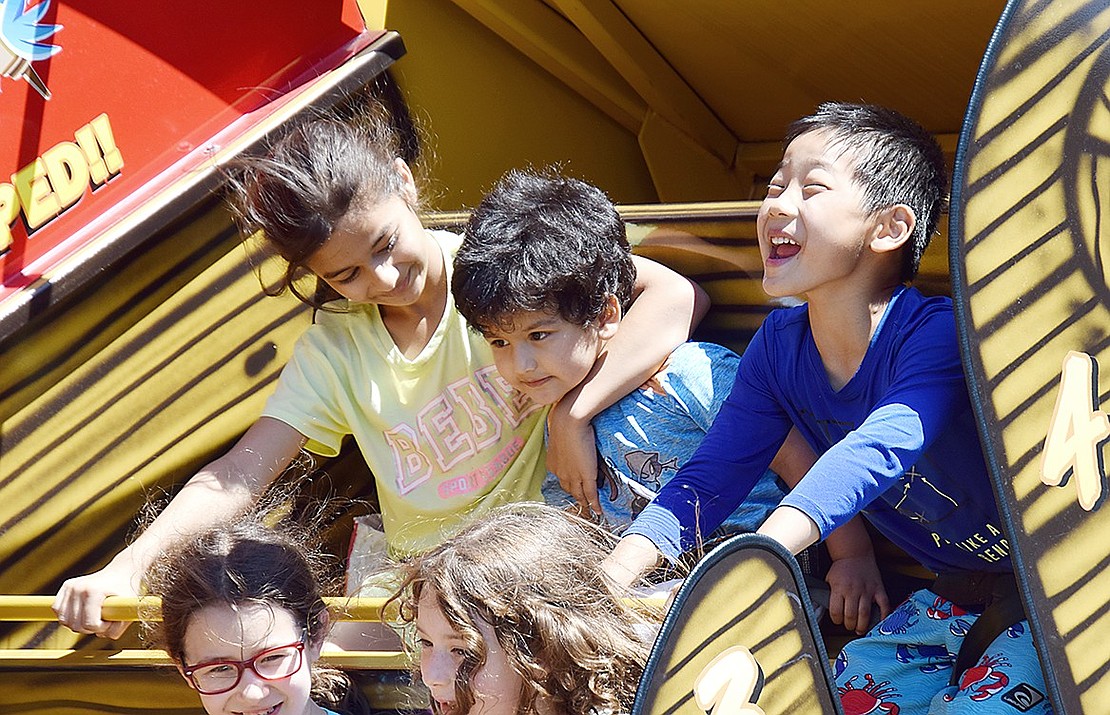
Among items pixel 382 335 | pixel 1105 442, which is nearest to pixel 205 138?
pixel 382 335

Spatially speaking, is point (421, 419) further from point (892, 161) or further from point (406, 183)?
point (892, 161)

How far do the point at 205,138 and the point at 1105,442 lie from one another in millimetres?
1319

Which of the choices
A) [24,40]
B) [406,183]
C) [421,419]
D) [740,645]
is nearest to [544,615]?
[740,645]

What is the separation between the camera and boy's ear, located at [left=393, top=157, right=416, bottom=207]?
65.4 inches

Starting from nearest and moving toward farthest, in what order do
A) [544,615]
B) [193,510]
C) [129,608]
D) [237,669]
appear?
[544,615] < [237,669] < [129,608] < [193,510]

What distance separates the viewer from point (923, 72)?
7.31ft

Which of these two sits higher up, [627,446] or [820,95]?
[820,95]

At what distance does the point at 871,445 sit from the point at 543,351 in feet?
1.54

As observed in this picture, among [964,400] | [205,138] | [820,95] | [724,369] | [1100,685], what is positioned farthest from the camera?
[820,95]

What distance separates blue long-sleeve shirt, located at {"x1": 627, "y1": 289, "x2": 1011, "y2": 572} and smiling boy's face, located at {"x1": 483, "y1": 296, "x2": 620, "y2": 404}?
0.19m

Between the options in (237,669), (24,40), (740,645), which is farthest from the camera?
(24,40)

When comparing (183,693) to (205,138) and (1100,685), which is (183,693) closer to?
(205,138)

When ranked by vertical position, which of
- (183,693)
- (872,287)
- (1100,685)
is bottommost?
(183,693)

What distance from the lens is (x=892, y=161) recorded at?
1.35m
